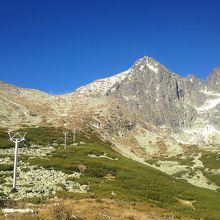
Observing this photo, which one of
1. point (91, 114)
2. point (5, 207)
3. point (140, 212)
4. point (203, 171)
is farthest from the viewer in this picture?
point (91, 114)

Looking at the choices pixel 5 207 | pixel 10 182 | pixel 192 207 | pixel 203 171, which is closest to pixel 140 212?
pixel 5 207

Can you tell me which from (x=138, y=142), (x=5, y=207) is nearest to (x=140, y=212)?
(x=5, y=207)

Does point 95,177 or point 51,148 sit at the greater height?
point 51,148

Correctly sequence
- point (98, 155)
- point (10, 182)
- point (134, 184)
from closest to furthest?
point (10, 182), point (134, 184), point (98, 155)

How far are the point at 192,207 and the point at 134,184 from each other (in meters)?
13.2

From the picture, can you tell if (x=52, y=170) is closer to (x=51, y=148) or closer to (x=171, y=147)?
(x=51, y=148)

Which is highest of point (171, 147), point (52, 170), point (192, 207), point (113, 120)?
point (113, 120)

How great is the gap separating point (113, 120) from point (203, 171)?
277 ft

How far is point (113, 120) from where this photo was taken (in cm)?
19425

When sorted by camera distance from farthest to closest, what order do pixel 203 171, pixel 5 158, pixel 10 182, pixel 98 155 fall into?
pixel 203 171
pixel 98 155
pixel 5 158
pixel 10 182

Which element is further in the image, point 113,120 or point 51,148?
point 113,120

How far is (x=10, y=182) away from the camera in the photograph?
62.3 m

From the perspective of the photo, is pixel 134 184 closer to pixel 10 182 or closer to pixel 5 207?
pixel 10 182

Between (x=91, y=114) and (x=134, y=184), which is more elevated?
(x=91, y=114)
